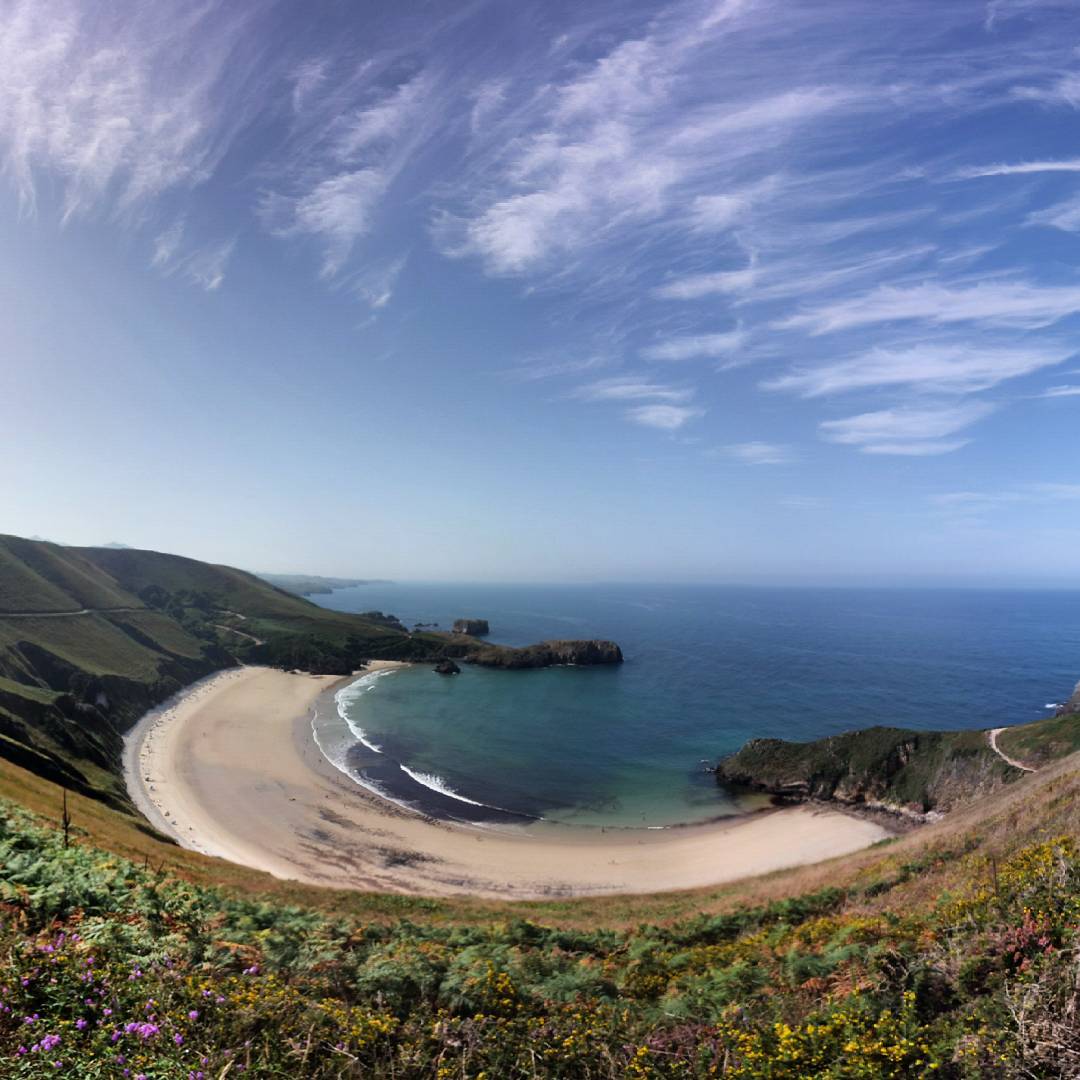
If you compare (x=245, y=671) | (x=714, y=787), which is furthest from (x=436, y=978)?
(x=245, y=671)

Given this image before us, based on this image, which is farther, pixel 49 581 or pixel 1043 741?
pixel 49 581

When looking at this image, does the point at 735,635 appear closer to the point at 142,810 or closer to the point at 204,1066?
the point at 142,810

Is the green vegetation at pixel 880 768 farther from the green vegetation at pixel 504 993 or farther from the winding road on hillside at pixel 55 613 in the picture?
the winding road on hillside at pixel 55 613

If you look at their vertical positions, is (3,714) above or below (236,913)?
below

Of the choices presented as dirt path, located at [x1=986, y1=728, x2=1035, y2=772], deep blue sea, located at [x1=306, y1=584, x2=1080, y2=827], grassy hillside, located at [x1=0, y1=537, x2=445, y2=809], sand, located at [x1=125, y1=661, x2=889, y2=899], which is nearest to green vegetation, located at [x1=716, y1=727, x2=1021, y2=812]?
dirt path, located at [x1=986, y1=728, x2=1035, y2=772]

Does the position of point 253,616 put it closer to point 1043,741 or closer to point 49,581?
point 49,581

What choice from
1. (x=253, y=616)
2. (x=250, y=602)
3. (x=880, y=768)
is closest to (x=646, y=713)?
(x=880, y=768)

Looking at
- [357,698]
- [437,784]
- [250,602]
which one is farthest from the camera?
[250,602]
